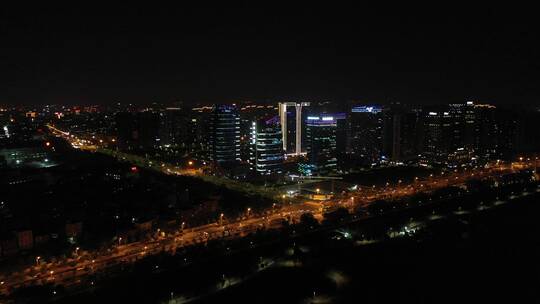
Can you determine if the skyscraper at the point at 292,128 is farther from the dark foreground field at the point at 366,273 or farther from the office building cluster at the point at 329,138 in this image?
the dark foreground field at the point at 366,273

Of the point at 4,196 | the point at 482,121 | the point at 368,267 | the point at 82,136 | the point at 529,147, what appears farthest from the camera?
the point at 82,136

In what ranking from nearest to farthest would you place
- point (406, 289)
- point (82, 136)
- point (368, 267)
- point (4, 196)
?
1. point (406, 289)
2. point (368, 267)
3. point (4, 196)
4. point (82, 136)

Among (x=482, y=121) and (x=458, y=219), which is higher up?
(x=482, y=121)

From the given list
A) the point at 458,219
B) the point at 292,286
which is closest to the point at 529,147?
the point at 458,219

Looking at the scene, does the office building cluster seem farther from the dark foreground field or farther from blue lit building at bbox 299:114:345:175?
the dark foreground field

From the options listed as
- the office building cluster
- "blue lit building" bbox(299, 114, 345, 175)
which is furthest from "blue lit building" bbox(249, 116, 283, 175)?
"blue lit building" bbox(299, 114, 345, 175)

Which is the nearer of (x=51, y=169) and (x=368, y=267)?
(x=368, y=267)

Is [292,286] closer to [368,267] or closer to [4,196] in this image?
[368,267]
